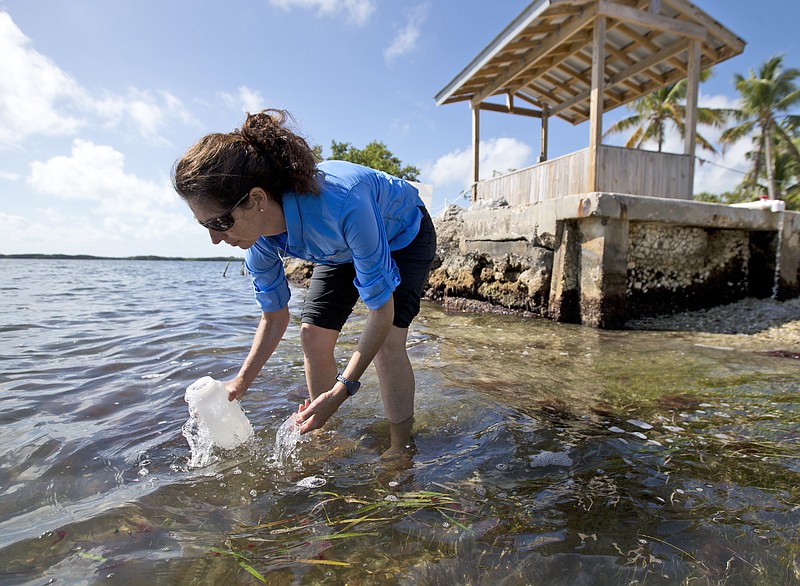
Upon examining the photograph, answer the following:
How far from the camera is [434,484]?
190 centimetres

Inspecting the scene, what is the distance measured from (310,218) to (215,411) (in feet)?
3.84

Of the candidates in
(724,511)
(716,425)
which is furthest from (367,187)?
(716,425)

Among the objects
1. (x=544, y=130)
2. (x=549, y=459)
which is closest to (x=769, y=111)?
(x=544, y=130)

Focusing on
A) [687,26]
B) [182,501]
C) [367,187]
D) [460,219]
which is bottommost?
[182,501]

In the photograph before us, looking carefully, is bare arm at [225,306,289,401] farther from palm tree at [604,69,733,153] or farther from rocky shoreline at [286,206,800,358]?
palm tree at [604,69,733,153]

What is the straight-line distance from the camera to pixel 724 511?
1.64 m

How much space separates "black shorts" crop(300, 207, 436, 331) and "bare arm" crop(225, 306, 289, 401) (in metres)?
0.14

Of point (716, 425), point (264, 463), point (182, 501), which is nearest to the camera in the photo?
point (182, 501)

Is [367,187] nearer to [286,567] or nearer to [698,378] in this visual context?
[286,567]

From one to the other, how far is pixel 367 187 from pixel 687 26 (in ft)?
28.5

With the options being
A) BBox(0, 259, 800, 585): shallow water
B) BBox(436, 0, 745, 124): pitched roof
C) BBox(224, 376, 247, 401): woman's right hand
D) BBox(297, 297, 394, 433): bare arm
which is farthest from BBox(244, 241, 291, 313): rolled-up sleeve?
BBox(436, 0, 745, 124): pitched roof

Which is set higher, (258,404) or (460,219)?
(460,219)

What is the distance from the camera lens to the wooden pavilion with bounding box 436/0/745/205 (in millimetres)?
7387

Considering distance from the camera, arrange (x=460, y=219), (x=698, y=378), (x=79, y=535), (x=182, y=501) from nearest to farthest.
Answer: (x=79, y=535) → (x=182, y=501) → (x=698, y=378) → (x=460, y=219)
